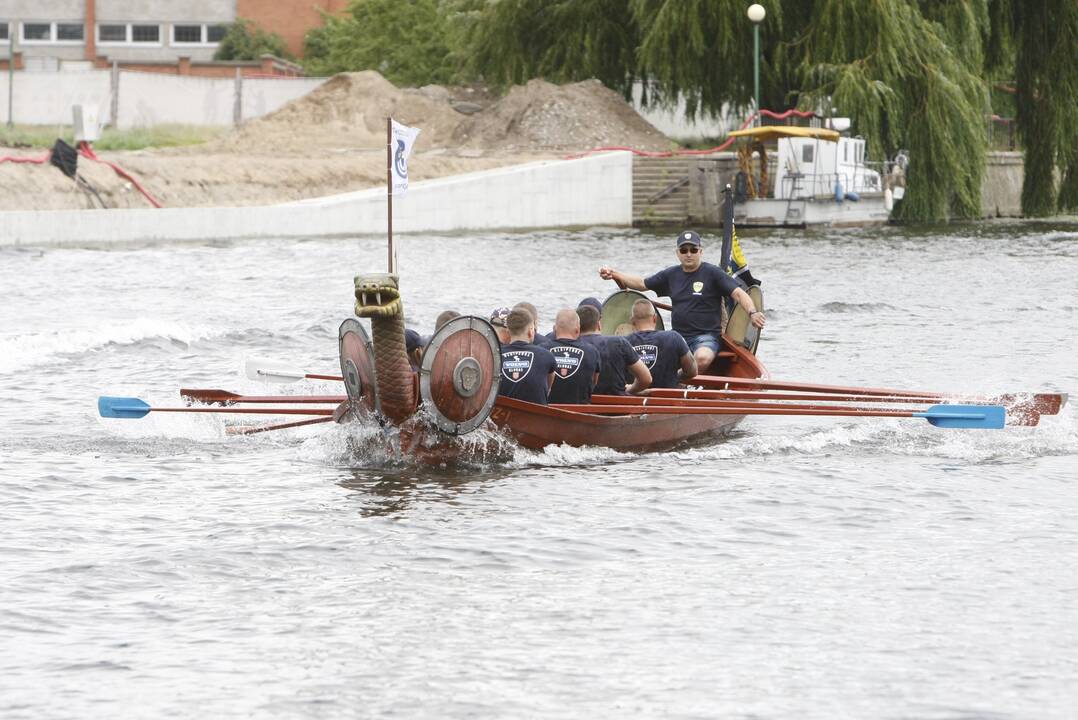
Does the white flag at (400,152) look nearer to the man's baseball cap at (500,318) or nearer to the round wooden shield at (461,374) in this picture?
the man's baseball cap at (500,318)

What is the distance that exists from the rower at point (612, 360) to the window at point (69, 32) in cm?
6621

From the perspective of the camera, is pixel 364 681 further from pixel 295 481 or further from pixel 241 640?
pixel 295 481

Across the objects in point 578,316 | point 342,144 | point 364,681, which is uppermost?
point 342,144

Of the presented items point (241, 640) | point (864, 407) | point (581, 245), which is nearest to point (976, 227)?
point (581, 245)

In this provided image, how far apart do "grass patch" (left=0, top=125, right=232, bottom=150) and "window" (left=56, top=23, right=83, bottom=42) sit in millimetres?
25295

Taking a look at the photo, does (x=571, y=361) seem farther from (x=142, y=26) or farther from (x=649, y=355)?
(x=142, y=26)

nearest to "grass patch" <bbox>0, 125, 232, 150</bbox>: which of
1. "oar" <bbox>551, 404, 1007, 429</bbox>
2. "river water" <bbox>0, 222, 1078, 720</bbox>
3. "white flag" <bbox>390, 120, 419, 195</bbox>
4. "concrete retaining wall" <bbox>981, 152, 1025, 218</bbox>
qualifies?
"concrete retaining wall" <bbox>981, 152, 1025, 218</bbox>

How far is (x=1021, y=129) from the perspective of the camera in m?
42.0

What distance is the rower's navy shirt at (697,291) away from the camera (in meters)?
15.7

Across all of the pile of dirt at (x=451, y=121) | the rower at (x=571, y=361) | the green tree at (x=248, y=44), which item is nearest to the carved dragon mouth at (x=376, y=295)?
the rower at (x=571, y=361)

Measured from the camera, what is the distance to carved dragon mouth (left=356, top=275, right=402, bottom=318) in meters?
11.1

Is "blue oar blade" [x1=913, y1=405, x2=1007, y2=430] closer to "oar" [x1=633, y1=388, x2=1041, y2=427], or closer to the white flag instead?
"oar" [x1=633, y1=388, x2=1041, y2=427]

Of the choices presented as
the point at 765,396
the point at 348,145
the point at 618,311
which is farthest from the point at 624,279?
the point at 348,145

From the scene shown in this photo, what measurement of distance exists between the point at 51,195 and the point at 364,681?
31767 millimetres
